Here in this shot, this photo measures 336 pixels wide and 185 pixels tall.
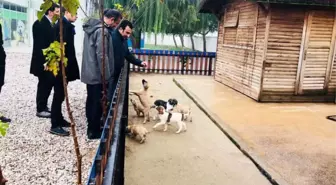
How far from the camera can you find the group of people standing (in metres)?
3.92

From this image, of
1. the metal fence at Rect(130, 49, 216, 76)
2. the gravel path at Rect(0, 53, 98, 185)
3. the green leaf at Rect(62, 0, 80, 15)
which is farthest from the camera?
the metal fence at Rect(130, 49, 216, 76)

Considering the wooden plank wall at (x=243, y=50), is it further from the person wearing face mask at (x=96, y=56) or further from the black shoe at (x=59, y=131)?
the black shoe at (x=59, y=131)

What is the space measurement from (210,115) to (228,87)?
11.9 feet

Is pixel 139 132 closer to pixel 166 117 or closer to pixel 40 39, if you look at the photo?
pixel 166 117

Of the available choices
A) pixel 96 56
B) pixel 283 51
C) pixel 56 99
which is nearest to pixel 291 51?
pixel 283 51

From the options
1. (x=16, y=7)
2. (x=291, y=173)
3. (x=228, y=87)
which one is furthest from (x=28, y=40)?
(x=291, y=173)

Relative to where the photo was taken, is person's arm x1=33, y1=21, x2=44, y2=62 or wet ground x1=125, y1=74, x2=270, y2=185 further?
person's arm x1=33, y1=21, x2=44, y2=62

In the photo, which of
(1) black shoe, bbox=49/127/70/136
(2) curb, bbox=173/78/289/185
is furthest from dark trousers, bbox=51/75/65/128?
(2) curb, bbox=173/78/289/185

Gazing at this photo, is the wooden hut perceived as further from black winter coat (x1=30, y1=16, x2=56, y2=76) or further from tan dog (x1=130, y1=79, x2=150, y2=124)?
black winter coat (x1=30, y1=16, x2=56, y2=76)

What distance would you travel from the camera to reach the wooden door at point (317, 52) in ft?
24.0

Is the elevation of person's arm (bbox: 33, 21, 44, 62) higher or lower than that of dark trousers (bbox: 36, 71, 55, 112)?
higher

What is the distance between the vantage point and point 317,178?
11.4 ft

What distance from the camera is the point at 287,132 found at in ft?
16.8

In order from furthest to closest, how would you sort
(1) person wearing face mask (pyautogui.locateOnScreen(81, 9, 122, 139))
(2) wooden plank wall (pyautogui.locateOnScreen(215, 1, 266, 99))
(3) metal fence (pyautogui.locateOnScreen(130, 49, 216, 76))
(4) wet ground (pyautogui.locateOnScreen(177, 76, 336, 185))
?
(3) metal fence (pyautogui.locateOnScreen(130, 49, 216, 76)) < (2) wooden plank wall (pyautogui.locateOnScreen(215, 1, 266, 99)) < (1) person wearing face mask (pyautogui.locateOnScreen(81, 9, 122, 139)) < (4) wet ground (pyautogui.locateOnScreen(177, 76, 336, 185))
